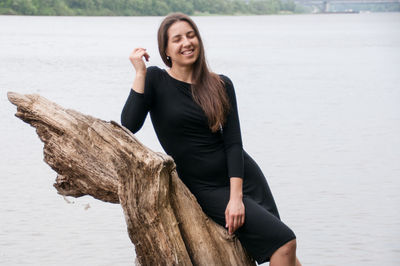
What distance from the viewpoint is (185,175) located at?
3889 millimetres

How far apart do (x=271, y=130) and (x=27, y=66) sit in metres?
12.8

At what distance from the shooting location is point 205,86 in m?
3.81

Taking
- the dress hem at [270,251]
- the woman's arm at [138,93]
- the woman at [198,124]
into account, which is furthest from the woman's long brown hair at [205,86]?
the dress hem at [270,251]

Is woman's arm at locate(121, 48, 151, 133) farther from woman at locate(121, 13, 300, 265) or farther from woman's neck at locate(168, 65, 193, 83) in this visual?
woman's neck at locate(168, 65, 193, 83)

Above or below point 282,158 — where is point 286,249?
above

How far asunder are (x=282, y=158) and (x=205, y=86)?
6.38 meters

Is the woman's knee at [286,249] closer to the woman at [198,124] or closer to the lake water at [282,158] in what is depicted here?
the woman at [198,124]

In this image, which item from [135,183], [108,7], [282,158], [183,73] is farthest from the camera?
[108,7]

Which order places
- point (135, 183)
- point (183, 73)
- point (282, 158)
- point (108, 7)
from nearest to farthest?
1. point (135, 183)
2. point (183, 73)
3. point (282, 158)
4. point (108, 7)

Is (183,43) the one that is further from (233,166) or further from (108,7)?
(108,7)

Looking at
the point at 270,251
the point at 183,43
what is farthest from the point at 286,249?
the point at 183,43

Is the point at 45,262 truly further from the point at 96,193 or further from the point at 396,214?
the point at 396,214

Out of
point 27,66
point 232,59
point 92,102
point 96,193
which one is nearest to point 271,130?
point 92,102

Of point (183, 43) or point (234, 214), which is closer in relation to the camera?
point (234, 214)
